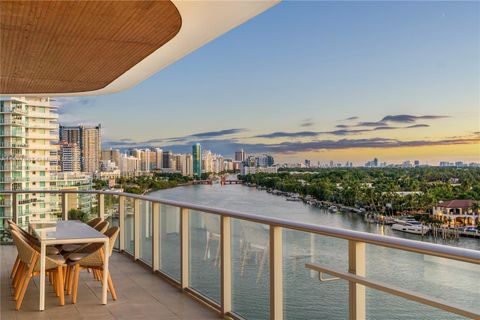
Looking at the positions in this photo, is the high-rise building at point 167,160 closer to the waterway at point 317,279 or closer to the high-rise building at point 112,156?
the high-rise building at point 112,156

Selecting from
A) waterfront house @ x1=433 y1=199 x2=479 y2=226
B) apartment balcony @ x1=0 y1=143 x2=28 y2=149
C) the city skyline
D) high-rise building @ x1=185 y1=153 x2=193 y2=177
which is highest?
the city skyline

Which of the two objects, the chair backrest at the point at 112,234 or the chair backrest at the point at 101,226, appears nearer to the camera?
the chair backrest at the point at 112,234

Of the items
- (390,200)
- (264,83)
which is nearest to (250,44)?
(264,83)

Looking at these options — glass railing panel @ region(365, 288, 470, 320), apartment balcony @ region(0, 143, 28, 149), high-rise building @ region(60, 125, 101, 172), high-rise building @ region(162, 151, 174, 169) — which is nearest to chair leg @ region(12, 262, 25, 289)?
glass railing panel @ region(365, 288, 470, 320)

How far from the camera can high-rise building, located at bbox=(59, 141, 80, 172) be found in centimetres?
1752

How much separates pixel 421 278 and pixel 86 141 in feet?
67.2

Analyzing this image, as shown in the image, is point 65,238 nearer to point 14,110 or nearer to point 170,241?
point 170,241

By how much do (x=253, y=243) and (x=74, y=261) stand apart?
2.12 meters

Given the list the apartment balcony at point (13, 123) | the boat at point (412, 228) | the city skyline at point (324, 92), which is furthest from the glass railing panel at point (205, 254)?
the city skyline at point (324, 92)

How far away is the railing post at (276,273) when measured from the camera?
3986mm

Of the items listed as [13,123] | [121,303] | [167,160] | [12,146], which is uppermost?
[13,123]

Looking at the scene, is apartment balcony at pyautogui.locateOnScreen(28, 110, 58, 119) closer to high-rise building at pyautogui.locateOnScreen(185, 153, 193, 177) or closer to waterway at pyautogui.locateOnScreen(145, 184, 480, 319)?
high-rise building at pyautogui.locateOnScreen(185, 153, 193, 177)

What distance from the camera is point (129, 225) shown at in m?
8.31

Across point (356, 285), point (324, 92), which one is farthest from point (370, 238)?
point (324, 92)
